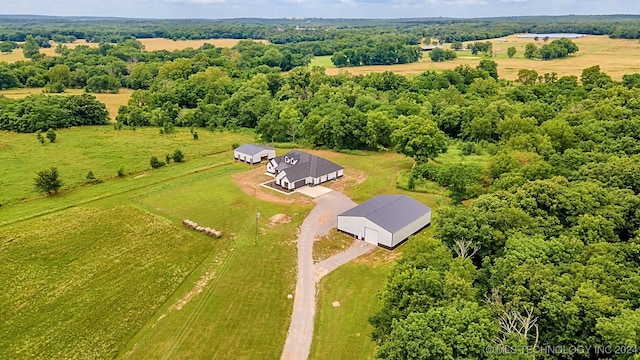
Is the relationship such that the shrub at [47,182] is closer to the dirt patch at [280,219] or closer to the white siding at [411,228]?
the dirt patch at [280,219]

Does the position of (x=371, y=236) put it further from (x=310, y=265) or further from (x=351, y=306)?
(x=351, y=306)

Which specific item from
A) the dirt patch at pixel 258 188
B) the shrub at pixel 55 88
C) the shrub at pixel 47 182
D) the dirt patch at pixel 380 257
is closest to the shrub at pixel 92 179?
the shrub at pixel 47 182

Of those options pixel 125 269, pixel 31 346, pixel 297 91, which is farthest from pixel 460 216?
pixel 297 91

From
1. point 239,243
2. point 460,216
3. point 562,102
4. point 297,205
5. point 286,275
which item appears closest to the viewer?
point 460,216

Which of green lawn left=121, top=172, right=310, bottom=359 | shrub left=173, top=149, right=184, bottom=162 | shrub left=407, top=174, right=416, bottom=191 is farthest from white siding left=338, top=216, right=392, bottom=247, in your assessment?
shrub left=173, top=149, right=184, bottom=162

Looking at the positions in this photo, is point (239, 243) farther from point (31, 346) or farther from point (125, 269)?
point (31, 346)

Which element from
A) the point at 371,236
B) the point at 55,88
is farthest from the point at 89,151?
the point at 55,88
